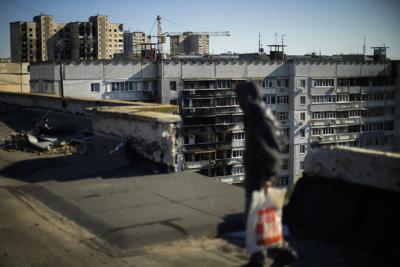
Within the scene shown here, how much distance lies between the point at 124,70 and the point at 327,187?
47451 millimetres

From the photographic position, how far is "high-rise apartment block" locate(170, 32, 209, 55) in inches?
4911

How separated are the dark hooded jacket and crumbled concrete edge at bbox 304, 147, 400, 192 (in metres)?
1.35

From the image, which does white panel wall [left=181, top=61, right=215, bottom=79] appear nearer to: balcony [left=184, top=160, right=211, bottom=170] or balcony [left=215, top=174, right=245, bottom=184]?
balcony [left=184, top=160, right=211, bottom=170]

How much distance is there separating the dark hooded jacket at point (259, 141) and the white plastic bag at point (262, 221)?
107 mm

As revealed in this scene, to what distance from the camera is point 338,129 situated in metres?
63.0

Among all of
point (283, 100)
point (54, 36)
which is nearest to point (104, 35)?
point (54, 36)

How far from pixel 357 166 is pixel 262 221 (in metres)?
1.64

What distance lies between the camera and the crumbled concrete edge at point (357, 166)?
443 cm

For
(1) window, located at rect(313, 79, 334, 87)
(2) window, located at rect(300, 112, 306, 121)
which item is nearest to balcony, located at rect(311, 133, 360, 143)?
(2) window, located at rect(300, 112, 306, 121)

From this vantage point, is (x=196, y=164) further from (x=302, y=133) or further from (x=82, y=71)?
(x=302, y=133)

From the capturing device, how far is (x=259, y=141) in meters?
3.55

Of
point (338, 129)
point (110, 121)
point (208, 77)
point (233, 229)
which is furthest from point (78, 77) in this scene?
point (233, 229)

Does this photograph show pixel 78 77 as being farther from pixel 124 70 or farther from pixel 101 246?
pixel 101 246

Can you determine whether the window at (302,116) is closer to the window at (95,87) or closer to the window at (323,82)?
the window at (323,82)
